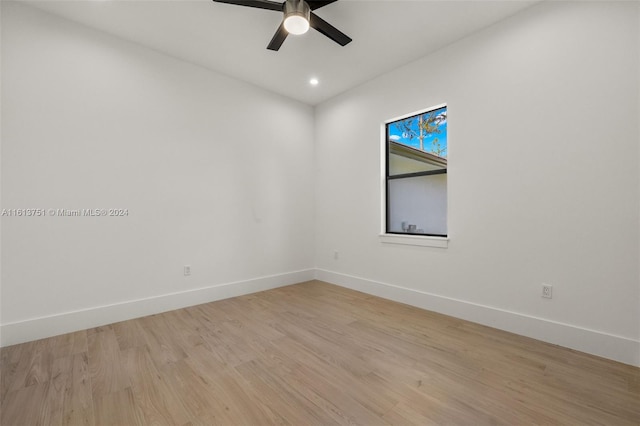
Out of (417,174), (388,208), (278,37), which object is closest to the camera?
(278,37)

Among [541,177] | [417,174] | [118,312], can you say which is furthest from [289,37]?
[118,312]

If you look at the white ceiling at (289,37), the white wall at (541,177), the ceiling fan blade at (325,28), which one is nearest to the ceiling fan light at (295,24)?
the ceiling fan blade at (325,28)

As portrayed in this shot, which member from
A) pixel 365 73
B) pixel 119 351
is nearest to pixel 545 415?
pixel 119 351

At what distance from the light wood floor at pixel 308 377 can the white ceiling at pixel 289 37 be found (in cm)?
291

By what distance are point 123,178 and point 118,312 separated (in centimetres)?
137

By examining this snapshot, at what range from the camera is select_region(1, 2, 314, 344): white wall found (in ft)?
7.84

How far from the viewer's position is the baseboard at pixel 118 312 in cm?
234

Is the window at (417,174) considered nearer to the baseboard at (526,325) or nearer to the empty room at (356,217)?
the empty room at (356,217)

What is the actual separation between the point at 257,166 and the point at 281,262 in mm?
1463

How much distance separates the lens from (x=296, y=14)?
2.10 metres

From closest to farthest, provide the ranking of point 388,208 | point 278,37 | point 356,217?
point 278,37 < point 388,208 < point 356,217

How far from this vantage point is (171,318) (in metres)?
2.88

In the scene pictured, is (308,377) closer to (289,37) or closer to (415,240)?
(415,240)

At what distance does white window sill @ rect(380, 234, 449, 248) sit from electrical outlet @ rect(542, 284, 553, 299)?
873 millimetres
